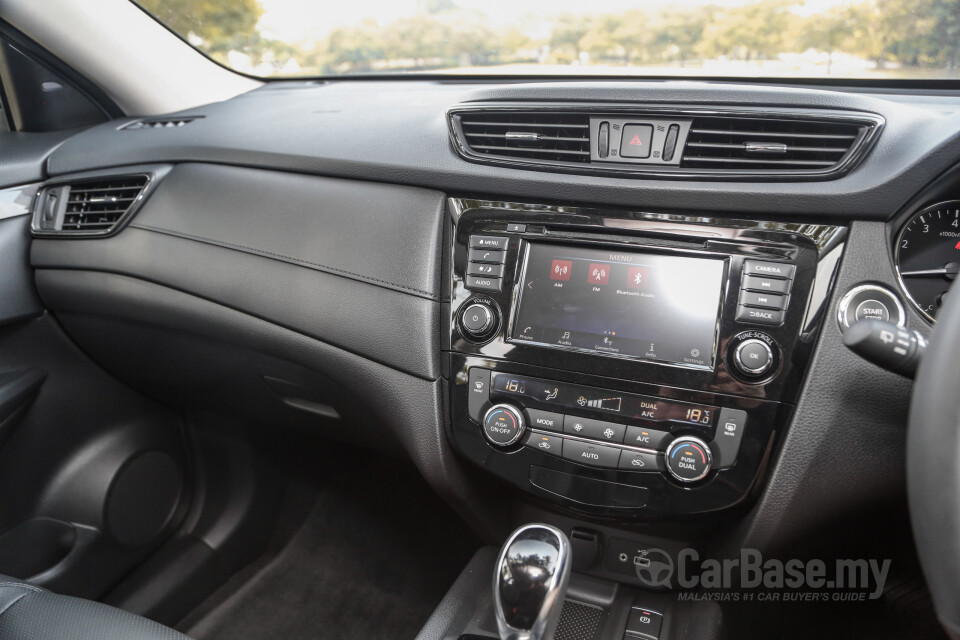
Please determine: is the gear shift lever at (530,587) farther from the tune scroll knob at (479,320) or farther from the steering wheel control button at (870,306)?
the steering wheel control button at (870,306)

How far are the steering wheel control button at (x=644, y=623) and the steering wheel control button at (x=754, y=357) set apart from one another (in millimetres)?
508

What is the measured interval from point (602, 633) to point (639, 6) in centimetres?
113

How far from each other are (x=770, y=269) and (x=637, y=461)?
350 mm

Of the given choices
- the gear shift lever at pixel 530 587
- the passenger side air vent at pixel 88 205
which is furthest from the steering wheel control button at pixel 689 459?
the passenger side air vent at pixel 88 205

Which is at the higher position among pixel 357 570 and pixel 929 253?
pixel 929 253

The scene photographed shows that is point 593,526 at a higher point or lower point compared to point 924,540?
lower

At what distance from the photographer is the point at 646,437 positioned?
1133 millimetres

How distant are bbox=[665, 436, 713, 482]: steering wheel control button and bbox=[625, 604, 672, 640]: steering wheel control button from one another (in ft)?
1.06

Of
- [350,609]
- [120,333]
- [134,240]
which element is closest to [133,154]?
[134,240]

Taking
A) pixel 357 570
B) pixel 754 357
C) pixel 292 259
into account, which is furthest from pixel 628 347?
pixel 357 570

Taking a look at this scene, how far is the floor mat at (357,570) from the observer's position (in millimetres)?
1823

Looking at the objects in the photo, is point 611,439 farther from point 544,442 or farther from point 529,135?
point 529,135

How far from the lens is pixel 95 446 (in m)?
1.83

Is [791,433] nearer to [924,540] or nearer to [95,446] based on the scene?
[924,540]
